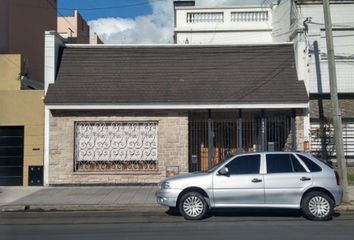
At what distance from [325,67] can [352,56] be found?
1.32 metres

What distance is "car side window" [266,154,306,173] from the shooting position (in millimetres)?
13672

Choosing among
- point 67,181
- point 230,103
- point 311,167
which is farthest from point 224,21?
point 311,167

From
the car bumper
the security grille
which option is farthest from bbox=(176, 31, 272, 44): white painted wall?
the car bumper

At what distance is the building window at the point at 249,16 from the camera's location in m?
28.3

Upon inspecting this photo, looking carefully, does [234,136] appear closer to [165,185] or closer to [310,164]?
[310,164]

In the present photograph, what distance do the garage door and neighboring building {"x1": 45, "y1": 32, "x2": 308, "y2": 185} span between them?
1170mm

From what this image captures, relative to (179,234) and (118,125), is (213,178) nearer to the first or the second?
(179,234)

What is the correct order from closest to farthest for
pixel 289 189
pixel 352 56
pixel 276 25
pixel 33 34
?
pixel 289 189
pixel 352 56
pixel 276 25
pixel 33 34

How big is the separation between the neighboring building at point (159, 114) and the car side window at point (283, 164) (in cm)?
718

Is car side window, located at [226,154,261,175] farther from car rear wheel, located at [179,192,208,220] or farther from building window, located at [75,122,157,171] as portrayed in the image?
building window, located at [75,122,157,171]

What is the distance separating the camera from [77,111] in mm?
21391

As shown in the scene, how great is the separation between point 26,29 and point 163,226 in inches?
775

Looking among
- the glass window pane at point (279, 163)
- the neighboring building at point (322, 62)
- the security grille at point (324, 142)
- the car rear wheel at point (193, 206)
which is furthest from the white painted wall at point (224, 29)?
the car rear wheel at point (193, 206)

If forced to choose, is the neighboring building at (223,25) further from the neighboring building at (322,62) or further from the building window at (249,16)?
the neighboring building at (322,62)
